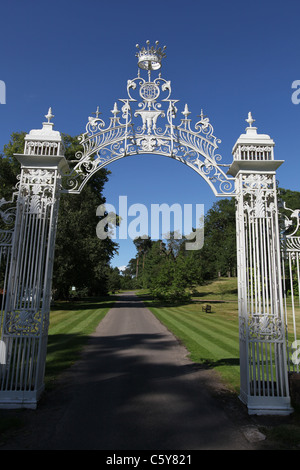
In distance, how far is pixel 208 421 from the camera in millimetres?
4406

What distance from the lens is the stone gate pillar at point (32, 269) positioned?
5.11 metres

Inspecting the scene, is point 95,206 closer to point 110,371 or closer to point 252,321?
point 110,371

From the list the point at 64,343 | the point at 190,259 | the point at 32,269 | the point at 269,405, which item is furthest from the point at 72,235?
the point at 269,405

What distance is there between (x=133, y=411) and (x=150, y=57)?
22.2 ft

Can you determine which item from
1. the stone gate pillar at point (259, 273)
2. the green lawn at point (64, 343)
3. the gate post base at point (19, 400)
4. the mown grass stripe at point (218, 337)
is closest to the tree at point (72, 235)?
the green lawn at point (64, 343)

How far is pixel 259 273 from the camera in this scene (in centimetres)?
554

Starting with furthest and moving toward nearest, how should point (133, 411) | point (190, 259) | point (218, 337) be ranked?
point (190, 259) < point (218, 337) < point (133, 411)

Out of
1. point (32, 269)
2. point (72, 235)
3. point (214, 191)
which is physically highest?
point (72, 235)

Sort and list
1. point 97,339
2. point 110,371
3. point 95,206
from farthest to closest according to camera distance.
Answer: point 95,206 < point 97,339 < point 110,371

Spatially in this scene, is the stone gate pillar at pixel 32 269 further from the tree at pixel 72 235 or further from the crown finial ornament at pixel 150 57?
the tree at pixel 72 235

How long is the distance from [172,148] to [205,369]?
17.3 feet

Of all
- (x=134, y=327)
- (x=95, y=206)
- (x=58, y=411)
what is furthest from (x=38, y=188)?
(x=95, y=206)

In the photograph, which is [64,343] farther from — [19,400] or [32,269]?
[32,269]

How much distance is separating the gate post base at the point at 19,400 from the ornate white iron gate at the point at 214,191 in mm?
15
